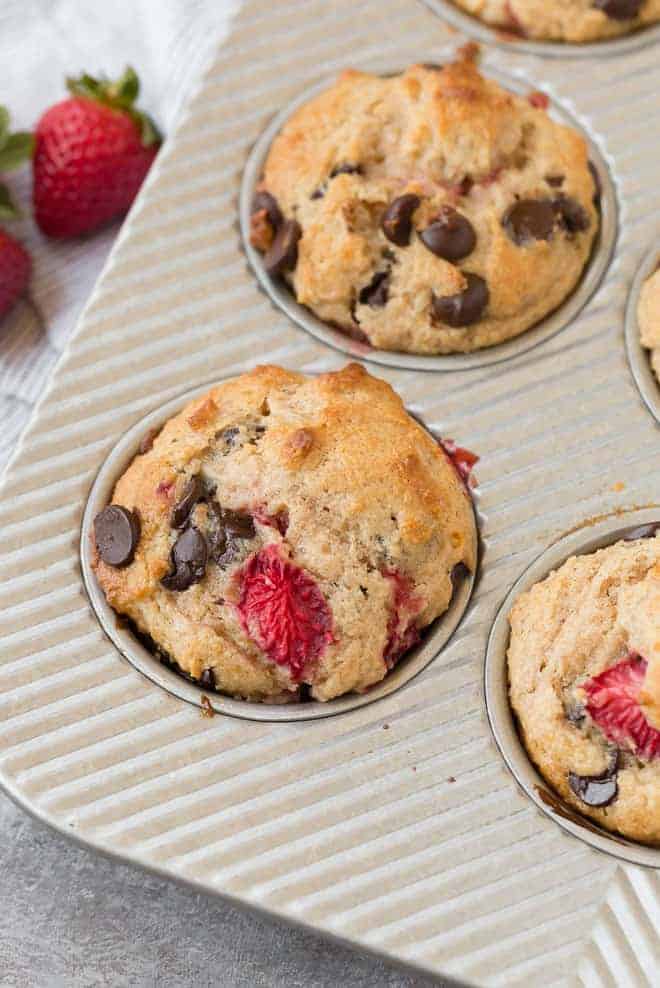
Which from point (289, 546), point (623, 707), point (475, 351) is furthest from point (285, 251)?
point (623, 707)

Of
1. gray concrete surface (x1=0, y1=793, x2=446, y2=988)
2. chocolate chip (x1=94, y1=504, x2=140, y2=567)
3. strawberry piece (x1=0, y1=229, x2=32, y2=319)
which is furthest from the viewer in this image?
strawberry piece (x1=0, y1=229, x2=32, y2=319)

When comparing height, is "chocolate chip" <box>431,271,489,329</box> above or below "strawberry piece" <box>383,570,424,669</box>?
above

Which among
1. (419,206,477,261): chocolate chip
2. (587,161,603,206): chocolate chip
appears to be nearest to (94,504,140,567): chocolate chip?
(419,206,477,261): chocolate chip

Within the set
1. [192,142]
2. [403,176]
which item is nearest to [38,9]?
[192,142]

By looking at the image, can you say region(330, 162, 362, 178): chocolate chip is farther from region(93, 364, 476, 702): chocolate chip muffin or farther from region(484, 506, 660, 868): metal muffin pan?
region(484, 506, 660, 868): metal muffin pan

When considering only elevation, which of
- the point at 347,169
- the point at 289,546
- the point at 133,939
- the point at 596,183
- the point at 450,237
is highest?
the point at 347,169

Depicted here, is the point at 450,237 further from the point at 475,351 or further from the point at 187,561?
the point at 187,561

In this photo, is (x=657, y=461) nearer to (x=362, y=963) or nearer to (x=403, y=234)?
(x=403, y=234)

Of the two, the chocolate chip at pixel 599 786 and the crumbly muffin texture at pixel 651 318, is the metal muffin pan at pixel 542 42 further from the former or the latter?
the chocolate chip at pixel 599 786
